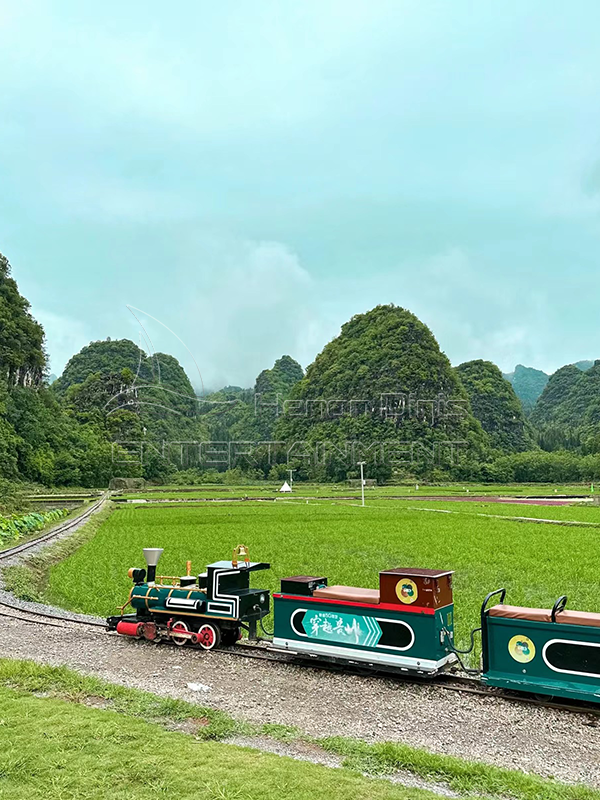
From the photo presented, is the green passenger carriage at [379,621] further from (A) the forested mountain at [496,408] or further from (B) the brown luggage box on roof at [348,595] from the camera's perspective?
(A) the forested mountain at [496,408]

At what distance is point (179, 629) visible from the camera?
931cm

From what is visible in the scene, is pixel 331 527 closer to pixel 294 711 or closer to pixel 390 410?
pixel 294 711

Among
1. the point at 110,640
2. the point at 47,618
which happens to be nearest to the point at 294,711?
the point at 110,640

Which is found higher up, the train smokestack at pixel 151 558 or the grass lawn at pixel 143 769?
the train smokestack at pixel 151 558

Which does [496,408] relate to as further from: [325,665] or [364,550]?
[325,665]

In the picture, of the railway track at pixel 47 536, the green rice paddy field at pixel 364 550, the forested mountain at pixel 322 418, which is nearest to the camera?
the green rice paddy field at pixel 364 550

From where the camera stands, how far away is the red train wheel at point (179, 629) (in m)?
9.30

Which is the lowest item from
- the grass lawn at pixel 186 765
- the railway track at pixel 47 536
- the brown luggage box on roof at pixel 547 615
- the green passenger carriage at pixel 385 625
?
the railway track at pixel 47 536

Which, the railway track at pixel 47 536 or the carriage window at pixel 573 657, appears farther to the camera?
the railway track at pixel 47 536

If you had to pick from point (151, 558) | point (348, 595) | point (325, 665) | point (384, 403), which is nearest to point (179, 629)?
point (151, 558)

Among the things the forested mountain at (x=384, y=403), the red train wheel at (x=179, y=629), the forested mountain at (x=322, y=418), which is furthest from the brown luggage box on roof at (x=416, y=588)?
the forested mountain at (x=384, y=403)

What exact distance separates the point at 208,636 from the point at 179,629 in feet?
1.67

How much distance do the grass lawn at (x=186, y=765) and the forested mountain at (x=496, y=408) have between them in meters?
100

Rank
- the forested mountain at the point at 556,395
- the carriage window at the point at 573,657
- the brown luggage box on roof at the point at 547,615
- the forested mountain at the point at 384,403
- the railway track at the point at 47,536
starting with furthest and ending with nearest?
the forested mountain at the point at 556,395, the forested mountain at the point at 384,403, the railway track at the point at 47,536, the brown luggage box on roof at the point at 547,615, the carriage window at the point at 573,657
